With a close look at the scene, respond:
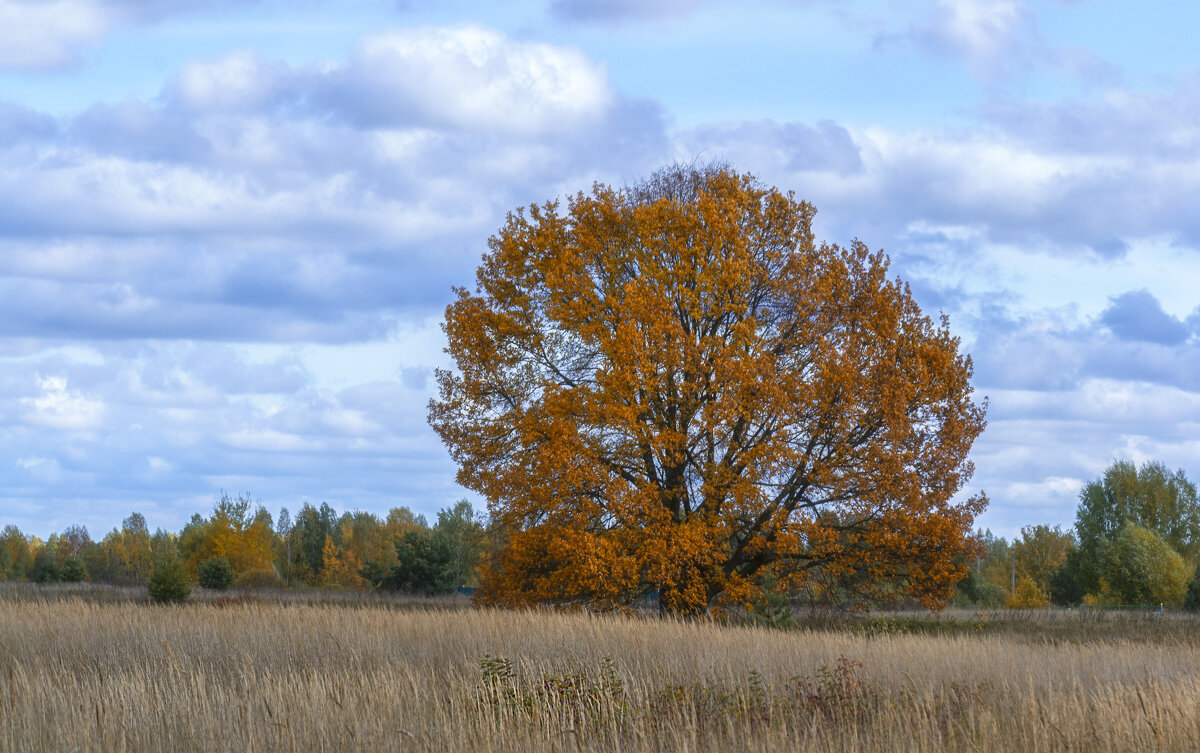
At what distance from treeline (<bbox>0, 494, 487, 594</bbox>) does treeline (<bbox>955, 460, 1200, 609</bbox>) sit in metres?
25.8

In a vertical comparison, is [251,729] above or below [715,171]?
below

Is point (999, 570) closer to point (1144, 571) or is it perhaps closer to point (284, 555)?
point (1144, 571)

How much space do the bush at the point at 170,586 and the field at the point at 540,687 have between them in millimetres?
12835

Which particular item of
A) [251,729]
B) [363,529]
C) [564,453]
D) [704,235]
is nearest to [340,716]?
[251,729]

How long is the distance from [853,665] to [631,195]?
54.0 ft

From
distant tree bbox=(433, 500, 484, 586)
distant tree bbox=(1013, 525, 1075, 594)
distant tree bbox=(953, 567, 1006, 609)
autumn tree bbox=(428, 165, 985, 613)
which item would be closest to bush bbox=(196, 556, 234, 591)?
distant tree bbox=(433, 500, 484, 586)

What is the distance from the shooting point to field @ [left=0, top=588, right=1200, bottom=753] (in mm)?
8047

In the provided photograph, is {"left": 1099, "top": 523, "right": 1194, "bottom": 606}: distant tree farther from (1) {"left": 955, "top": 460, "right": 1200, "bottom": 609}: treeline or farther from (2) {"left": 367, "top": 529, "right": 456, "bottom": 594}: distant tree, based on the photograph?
(2) {"left": 367, "top": 529, "right": 456, "bottom": 594}: distant tree

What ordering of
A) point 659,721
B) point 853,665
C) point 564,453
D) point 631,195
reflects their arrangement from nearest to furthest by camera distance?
point 659,721, point 853,665, point 564,453, point 631,195

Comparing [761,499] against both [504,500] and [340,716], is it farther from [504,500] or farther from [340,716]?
[340,716]

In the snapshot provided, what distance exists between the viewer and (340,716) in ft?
26.8

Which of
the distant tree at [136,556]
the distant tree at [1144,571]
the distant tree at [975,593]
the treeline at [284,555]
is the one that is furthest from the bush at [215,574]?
the distant tree at [1144,571]

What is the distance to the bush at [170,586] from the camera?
3142cm

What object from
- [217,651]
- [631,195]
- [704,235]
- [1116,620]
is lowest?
[1116,620]
